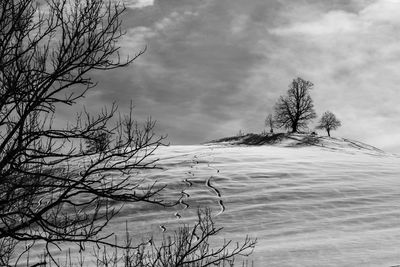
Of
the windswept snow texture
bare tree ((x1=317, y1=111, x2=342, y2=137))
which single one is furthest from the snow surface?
bare tree ((x1=317, y1=111, x2=342, y2=137))

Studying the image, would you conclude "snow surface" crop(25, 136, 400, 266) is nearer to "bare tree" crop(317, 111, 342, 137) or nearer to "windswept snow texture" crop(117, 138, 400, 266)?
"windswept snow texture" crop(117, 138, 400, 266)

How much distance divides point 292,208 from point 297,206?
0.33m

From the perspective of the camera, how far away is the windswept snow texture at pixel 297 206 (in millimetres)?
10961

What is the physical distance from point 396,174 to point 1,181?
2103 cm

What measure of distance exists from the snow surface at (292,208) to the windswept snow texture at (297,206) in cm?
2

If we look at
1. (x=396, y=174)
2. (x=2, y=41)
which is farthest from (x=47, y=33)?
(x=396, y=174)

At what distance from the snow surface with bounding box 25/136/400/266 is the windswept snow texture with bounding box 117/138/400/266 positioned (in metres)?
0.02

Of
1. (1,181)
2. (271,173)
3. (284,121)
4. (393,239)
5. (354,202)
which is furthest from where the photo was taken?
(284,121)

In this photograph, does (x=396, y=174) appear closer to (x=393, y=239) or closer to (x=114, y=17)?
(x=393, y=239)

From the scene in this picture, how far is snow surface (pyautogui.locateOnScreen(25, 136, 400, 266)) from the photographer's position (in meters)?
11.0

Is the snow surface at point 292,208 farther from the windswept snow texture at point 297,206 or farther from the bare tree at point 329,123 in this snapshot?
the bare tree at point 329,123

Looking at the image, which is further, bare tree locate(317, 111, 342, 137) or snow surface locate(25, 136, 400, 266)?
bare tree locate(317, 111, 342, 137)

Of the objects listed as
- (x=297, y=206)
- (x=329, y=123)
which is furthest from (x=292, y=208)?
(x=329, y=123)

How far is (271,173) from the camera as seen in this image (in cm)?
2212
